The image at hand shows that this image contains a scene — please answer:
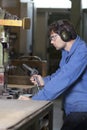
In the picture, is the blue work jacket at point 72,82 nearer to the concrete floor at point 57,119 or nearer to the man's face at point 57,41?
the man's face at point 57,41

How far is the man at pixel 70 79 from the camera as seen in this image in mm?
2547

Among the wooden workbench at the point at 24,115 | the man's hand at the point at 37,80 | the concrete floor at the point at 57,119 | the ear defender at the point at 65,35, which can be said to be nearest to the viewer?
the wooden workbench at the point at 24,115

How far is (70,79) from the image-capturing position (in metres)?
2.57

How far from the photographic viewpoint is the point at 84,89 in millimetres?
2713

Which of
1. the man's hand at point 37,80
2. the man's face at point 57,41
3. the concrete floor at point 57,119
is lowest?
the concrete floor at point 57,119

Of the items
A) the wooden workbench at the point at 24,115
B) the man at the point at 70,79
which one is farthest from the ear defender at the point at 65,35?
the wooden workbench at the point at 24,115

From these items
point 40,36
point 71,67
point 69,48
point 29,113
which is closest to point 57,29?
point 69,48

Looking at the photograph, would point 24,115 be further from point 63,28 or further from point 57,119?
point 57,119

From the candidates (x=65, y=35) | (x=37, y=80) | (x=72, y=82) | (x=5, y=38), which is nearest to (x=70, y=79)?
(x=72, y=82)

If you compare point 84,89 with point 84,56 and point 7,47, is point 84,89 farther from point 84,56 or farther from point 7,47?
point 7,47

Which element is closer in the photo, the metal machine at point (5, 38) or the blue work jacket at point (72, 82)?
the blue work jacket at point (72, 82)

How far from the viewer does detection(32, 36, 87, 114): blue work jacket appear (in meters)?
2.52

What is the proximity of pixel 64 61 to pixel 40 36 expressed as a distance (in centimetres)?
807

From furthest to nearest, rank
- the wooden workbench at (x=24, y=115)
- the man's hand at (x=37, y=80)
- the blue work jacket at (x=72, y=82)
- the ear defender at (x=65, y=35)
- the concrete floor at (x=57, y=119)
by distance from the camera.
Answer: the concrete floor at (x=57, y=119) → the man's hand at (x=37, y=80) → the ear defender at (x=65, y=35) → the blue work jacket at (x=72, y=82) → the wooden workbench at (x=24, y=115)
